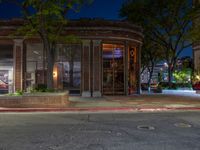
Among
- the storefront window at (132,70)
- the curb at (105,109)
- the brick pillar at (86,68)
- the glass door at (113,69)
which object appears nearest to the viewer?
the curb at (105,109)

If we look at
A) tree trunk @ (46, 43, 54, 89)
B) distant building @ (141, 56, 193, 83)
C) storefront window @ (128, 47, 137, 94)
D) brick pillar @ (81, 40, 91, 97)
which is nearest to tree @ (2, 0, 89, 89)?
tree trunk @ (46, 43, 54, 89)

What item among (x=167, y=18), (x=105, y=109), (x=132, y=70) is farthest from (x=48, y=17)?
(x=167, y=18)

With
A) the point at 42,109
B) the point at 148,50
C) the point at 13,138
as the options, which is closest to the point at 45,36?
the point at 42,109

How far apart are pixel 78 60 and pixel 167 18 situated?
697 inches

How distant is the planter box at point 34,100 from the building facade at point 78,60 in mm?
9880

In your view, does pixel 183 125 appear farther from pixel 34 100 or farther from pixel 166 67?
pixel 166 67

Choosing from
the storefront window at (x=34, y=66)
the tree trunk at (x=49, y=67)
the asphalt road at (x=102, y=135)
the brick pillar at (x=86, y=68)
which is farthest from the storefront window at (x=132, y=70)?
the asphalt road at (x=102, y=135)

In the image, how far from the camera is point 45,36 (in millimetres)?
21859

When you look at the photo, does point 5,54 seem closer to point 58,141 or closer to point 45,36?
point 45,36

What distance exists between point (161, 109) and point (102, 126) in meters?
8.40

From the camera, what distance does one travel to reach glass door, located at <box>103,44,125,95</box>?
31719 millimetres

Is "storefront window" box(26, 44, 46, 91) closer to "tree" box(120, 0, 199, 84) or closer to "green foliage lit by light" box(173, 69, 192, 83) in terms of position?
"tree" box(120, 0, 199, 84)

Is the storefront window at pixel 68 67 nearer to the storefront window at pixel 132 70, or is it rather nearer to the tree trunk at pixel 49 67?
the storefront window at pixel 132 70

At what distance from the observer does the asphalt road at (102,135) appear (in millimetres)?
8719
